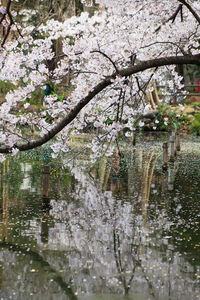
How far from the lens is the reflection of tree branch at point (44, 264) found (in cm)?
528

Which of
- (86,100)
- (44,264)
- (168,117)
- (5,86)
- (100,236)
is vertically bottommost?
(44,264)

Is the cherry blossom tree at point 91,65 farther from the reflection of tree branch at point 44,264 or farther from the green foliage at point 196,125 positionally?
the green foliage at point 196,125

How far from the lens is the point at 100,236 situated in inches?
291

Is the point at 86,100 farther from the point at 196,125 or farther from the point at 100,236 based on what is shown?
the point at 196,125

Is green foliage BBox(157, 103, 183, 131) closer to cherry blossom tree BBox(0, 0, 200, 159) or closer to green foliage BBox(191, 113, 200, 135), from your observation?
green foliage BBox(191, 113, 200, 135)

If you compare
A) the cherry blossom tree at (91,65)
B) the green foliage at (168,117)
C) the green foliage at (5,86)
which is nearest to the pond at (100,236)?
the cherry blossom tree at (91,65)

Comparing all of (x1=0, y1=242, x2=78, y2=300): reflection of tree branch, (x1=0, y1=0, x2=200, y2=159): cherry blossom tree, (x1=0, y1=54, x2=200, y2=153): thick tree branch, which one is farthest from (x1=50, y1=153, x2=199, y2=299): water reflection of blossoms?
(x1=0, y1=54, x2=200, y2=153): thick tree branch

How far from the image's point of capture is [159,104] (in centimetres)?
3094

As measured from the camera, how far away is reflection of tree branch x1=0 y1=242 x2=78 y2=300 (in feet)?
17.3

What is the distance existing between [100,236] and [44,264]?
1.48 metres

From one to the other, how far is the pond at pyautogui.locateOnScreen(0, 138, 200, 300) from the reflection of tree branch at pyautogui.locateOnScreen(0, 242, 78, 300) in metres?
0.01

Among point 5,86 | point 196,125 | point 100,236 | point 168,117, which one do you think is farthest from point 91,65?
point 168,117

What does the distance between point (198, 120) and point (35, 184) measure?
18708 millimetres

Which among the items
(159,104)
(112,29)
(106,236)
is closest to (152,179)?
(112,29)
